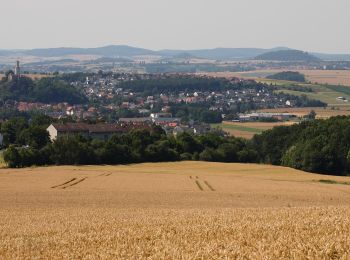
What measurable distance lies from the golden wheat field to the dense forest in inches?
860

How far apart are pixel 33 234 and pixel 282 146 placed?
84.1 m

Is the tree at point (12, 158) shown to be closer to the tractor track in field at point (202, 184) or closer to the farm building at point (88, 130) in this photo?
the tractor track in field at point (202, 184)

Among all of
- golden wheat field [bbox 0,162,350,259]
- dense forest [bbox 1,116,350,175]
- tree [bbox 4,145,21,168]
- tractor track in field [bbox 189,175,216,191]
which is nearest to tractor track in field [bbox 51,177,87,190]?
golden wheat field [bbox 0,162,350,259]

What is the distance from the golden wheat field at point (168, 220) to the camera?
15.9 metres

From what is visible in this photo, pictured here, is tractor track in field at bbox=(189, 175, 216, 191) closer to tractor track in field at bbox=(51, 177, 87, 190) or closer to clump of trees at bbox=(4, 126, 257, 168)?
tractor track in field at bbox=(51, 177, 87, 190)

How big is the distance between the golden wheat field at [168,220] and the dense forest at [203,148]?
2185cm

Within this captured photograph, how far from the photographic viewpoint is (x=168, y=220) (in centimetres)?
2450

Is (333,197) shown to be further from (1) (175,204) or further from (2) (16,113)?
(2) (16,113)

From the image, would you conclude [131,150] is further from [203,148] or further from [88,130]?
[88,130]

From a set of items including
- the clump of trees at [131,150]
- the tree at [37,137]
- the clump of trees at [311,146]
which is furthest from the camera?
the tree at [37,137]

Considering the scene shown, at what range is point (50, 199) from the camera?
137ft

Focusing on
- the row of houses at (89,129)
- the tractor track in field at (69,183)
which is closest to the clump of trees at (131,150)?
the row of houses at (89,129)

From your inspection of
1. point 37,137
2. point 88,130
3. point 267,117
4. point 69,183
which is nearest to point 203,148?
point 37,137

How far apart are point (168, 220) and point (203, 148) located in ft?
248
